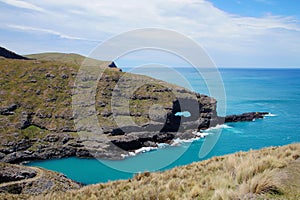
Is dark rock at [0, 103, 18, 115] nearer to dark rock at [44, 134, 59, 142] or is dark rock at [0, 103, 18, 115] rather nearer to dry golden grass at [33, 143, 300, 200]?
dark rock at [44, 134, 59, 142]

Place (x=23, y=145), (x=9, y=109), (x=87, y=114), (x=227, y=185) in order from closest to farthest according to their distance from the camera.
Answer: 1. (x=227, y=185)
2. (x=23, y=145)
3. (x=9, y=109)
4. (x=87, y=114)

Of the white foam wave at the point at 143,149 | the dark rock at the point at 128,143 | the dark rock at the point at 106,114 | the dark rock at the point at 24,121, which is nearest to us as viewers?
the white foam wave at the point at 143,149

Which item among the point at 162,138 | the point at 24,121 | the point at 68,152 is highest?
the point at 24,121

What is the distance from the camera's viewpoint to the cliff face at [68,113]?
67812mm

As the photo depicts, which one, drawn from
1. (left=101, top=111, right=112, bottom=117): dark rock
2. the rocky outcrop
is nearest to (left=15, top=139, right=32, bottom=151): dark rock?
(left=101, top=111, right=112, bottom=117): dark rock

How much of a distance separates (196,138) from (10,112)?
50946 mm

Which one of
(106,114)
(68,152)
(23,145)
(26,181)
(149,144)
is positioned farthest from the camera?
(106,114)

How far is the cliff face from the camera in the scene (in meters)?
67.8

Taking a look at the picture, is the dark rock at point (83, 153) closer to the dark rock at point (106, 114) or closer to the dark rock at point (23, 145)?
the dark rock at point (23, 145)

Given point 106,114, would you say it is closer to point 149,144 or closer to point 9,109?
point 149,144

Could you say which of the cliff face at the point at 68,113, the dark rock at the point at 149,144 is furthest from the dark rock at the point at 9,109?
the dark rock at the point at 149,144

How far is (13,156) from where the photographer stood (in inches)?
2469

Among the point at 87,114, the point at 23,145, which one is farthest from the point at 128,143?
the point at 23,145

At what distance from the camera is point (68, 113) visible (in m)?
78.6
